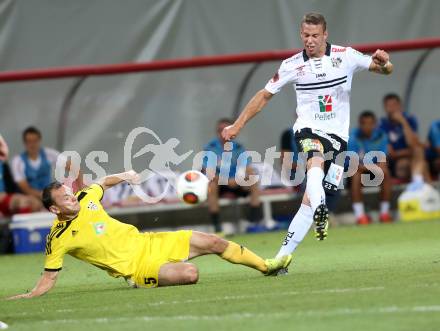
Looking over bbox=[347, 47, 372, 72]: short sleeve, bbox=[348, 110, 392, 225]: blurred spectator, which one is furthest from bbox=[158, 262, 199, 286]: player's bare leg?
bbox=[348, 110, 392, 225]: blurred spectator

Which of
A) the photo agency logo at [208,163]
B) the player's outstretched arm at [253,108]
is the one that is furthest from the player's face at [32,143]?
the player's outstretched arm at [253,108]

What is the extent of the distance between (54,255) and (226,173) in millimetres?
7365

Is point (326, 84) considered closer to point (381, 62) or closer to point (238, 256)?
point (381, 62)

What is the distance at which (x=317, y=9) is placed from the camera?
17.2m

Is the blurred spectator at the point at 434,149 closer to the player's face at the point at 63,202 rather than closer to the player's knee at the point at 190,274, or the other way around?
the player's knee at the point at 190,274

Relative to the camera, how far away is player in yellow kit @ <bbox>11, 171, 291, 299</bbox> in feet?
31.4

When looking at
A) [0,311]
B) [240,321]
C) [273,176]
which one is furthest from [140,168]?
[240,321]

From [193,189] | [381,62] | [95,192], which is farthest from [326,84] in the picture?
[95,192]

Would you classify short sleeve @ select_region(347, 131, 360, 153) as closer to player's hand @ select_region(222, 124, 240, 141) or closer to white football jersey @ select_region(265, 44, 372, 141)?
white football jersey @ select_region(265, 44, 372, 141)

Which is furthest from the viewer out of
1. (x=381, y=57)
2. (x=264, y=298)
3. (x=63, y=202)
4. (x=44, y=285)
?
(x=381, y=57)

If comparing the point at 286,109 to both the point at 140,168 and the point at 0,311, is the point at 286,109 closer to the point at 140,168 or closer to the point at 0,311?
the point at 140,168

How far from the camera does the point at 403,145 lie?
17.0 meters

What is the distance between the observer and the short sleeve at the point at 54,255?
9336 mm

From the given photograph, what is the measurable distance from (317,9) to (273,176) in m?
2.47
